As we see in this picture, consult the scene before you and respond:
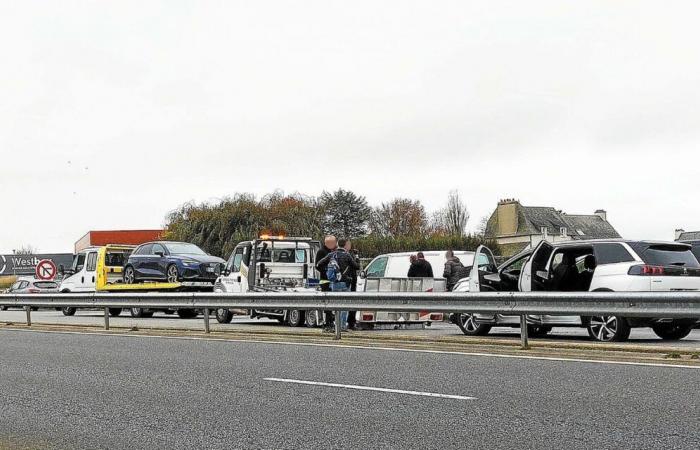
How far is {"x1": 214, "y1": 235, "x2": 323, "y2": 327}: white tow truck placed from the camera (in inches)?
926

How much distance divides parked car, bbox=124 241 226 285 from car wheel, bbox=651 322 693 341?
1612cm

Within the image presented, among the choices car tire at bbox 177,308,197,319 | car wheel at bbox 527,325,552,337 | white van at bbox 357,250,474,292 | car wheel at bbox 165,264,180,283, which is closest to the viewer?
car wheel at bbox 527,325,552,337

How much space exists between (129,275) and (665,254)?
2055 cm

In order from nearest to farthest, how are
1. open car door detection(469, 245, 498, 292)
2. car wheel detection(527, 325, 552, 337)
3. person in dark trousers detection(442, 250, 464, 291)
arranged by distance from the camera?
car wheel detection(527, 325, 552, 337) → open car door detection(469, 245, 498, 292) → person in dark trousers detection(442, 250, 464, 291)

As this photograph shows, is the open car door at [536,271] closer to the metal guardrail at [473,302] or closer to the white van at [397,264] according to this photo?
the metal guardrail at [473,302]

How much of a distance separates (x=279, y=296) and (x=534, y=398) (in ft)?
31.3

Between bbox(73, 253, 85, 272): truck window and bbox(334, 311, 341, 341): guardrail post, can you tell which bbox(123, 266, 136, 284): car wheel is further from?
bbox(334, 311, 341, 341): guardrail post

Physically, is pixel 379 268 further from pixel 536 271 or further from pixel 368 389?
pixel 368 389

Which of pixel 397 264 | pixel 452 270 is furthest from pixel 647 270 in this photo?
pixel 397 264

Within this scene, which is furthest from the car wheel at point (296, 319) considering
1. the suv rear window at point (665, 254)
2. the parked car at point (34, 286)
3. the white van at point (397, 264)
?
the parked car at point (34, 286)

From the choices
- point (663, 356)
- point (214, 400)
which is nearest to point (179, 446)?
point (214, 400)

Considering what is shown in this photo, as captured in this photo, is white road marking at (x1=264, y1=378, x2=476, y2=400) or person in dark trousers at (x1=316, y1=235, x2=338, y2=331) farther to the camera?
person in dark trousers at (x1=316, y1=235, x2=338, y2=331)

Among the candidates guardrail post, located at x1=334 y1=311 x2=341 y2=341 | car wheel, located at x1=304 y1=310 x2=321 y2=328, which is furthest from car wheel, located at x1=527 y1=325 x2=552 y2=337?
car wheel, located at x1=304 y1=310 x2=321 y2=328

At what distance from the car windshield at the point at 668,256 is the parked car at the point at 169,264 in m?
16.5
